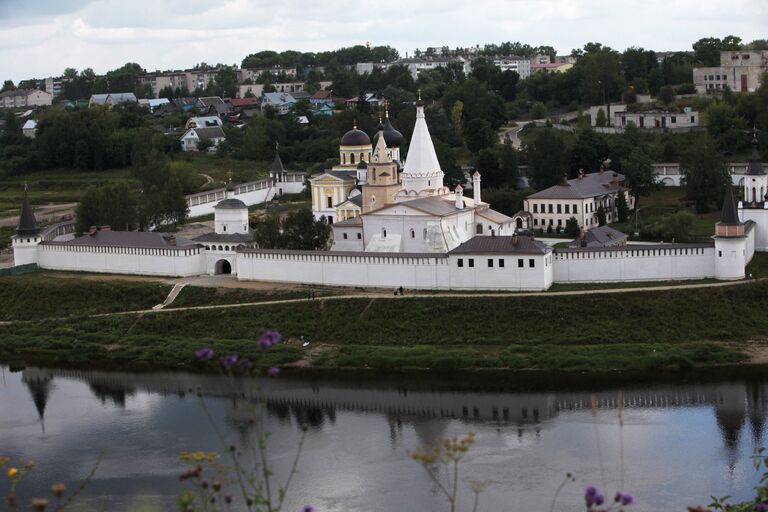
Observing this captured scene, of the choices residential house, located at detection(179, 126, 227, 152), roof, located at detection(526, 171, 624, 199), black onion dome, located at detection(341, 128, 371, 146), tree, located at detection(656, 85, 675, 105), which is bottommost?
roof, located at detection(526, 171, 624, 199)

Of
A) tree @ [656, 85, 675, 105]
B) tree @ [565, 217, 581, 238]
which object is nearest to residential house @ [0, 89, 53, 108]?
tree @ [656, 85, 675, 105]

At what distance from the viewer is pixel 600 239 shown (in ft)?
93.8

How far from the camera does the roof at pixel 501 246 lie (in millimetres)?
25953

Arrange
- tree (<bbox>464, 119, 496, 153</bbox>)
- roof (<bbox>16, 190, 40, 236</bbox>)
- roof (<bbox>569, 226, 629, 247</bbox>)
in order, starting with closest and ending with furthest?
roof (<bbox>569, 226, 629, 247</bbox>), roof (<bbox>16, 190, 40, 236</bbox>), tree (<bbox>464, 119, 496, 153</bbox>)

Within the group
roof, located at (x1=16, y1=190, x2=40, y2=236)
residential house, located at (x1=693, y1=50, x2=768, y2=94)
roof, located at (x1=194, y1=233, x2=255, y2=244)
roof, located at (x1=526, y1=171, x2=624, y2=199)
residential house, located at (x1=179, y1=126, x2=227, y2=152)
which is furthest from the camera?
residential house, located at (x1=179, y1=126, x2=227, y2=152)

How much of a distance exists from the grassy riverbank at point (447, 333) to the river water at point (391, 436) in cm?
137

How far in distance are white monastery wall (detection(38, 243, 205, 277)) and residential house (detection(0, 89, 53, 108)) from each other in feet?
190

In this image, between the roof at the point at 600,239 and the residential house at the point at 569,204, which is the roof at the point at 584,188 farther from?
the roof at the point at 600,239

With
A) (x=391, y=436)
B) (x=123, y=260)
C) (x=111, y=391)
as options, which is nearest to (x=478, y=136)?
(x=123, y=260)

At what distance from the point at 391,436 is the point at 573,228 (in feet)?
49.3

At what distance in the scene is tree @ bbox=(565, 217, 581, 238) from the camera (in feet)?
109

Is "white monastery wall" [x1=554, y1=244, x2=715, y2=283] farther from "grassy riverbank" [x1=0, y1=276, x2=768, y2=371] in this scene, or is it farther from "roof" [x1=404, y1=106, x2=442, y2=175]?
"roof" [x1=404, y1=106, x2=442, y2=175]

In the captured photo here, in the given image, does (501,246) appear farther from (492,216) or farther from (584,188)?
(584,188)

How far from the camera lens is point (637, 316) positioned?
24.8 meters
